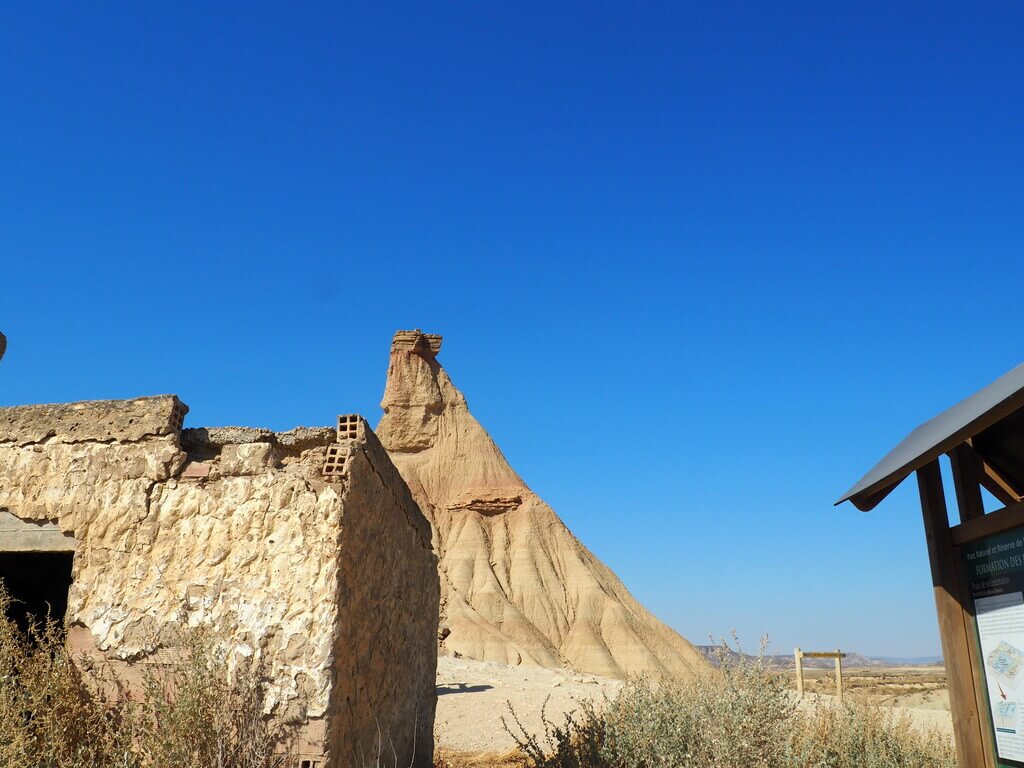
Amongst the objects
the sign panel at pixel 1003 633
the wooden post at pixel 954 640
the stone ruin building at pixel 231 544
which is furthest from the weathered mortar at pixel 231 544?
the sign panel at pixel 1003 633

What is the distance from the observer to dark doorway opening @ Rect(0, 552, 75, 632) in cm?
686

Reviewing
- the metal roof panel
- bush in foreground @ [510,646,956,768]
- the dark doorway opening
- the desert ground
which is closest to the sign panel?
the metal roof panel

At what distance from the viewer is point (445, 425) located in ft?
132

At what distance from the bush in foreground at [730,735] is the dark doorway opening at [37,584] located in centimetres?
424

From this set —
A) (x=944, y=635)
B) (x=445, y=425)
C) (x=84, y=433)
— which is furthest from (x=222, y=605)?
(x=445, y=425)

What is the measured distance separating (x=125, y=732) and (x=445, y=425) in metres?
35.7

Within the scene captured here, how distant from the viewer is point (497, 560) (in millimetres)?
35000

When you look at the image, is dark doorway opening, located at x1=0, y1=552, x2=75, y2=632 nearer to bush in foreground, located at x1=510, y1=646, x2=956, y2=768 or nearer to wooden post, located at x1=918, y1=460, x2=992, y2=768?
bush in foreground, located at x1=510, y1=646, x2=956, y2=768

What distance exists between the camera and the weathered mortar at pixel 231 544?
4.74 metres

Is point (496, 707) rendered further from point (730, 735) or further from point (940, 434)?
point (940, 434)

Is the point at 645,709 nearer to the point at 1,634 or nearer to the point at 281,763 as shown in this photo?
the point at 281,763

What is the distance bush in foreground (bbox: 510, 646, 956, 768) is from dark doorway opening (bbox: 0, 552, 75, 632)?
13.9ft

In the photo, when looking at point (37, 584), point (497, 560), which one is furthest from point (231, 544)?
point (497, 560)

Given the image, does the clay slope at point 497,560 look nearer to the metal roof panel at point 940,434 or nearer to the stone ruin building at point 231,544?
the stone ruin building at point 231,544
